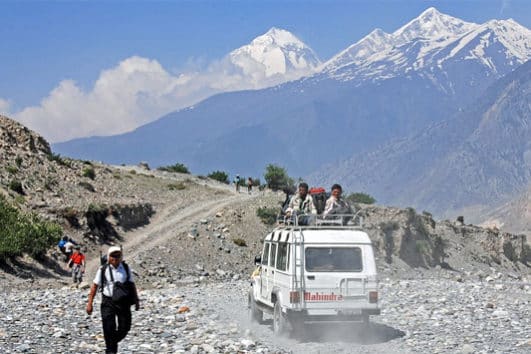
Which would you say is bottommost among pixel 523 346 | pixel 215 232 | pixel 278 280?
pixel 523 346

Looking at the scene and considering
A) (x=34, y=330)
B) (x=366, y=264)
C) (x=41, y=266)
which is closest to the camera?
(x=366, y=264)

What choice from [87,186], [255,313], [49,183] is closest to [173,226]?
[87,186]

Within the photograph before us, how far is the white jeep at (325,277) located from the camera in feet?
70.1

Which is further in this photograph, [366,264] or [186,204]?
[186,204]

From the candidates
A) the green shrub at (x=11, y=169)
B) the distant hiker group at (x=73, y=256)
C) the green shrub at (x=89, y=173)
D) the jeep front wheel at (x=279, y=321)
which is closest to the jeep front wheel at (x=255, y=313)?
the jeep front wheel at (x=279, y=321)

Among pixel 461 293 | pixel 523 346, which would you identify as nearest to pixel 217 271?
pixel 461 293

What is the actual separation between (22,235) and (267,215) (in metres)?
24.7

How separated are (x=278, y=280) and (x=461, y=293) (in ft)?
50.0

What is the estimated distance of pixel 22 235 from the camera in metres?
46.3

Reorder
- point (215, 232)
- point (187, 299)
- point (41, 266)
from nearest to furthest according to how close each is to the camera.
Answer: point (187, 299), point (41, 266), point (215, 232)

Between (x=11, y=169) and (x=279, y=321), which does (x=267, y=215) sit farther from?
(x=279, y=321)

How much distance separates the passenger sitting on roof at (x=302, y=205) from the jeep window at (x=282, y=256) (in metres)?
0.86

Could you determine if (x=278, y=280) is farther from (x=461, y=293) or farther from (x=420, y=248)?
(x=420, y=248)

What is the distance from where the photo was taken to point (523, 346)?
1988 cm
